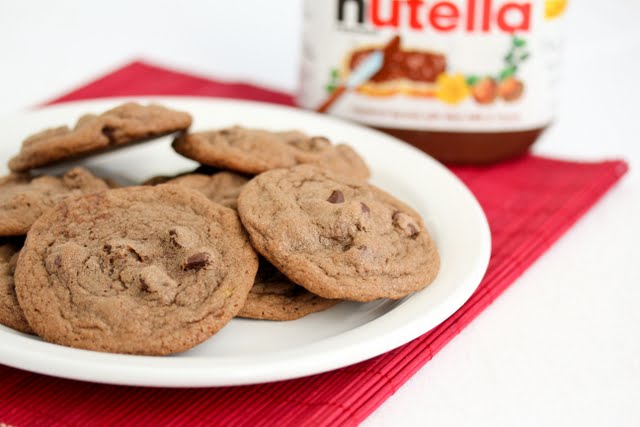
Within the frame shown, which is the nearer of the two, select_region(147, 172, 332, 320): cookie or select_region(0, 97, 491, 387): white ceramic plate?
select_region(0, 97, 491, 387): white ceramic plate

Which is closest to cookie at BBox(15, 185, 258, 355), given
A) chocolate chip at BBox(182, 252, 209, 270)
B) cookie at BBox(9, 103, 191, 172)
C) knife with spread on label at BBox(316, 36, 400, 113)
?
chocolate chip at BBox(182, 252, 209, 270)

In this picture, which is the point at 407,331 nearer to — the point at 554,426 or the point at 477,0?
the point at 554,426

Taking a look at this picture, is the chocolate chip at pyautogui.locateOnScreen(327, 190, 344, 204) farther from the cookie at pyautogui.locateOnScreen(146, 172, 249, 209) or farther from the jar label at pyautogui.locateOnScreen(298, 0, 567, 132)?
the jar label at pyautogui.locateOnScreen(298, 0, 567, 132)

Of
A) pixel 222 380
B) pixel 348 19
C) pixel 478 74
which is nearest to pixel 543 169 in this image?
pixel 478 74

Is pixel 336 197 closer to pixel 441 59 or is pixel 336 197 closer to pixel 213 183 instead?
pixel 213 183

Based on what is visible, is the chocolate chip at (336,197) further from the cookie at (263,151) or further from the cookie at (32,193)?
the cookie at (32,193)

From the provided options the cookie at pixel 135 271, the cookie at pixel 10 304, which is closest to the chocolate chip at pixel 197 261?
the cookie at pixel 135 271
